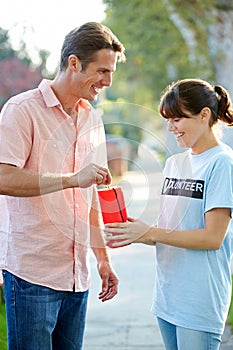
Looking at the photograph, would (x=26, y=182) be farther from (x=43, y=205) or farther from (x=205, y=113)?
(x=205, y=113)

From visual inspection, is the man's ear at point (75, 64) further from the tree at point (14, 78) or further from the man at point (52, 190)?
the tree at point (14, 78)

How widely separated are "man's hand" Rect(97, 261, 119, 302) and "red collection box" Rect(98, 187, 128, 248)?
0.52m

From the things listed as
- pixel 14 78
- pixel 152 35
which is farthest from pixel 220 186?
pixel 152 35

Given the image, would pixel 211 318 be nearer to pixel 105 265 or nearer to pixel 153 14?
pixel 105 265

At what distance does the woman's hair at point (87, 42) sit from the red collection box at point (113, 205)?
Answer: 1.69 ft

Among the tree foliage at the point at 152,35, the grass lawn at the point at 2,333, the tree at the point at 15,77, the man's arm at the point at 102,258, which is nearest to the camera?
the man's arm at the point at 102,258

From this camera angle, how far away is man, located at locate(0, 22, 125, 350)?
288 cm

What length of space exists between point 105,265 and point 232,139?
1668mm

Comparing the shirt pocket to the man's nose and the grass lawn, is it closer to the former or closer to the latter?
the man's nose

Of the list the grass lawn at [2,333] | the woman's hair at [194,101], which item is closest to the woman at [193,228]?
the woman's hair at [194,101]

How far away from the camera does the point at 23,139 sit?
2.92 m

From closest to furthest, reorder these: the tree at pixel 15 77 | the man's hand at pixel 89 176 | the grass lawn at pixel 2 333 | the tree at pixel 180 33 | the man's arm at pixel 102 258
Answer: the man's hand at pixel 89 176
the man's arm at pixel 102 258
the grass lawn at pixel 2 333
the tree at pixel 180 33
the tree at pixel 15 77

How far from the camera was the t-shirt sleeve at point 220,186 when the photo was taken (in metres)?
2.85

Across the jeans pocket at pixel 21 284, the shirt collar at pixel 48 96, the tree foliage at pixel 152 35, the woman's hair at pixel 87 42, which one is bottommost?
the jeans pocket at pixel 21 284
